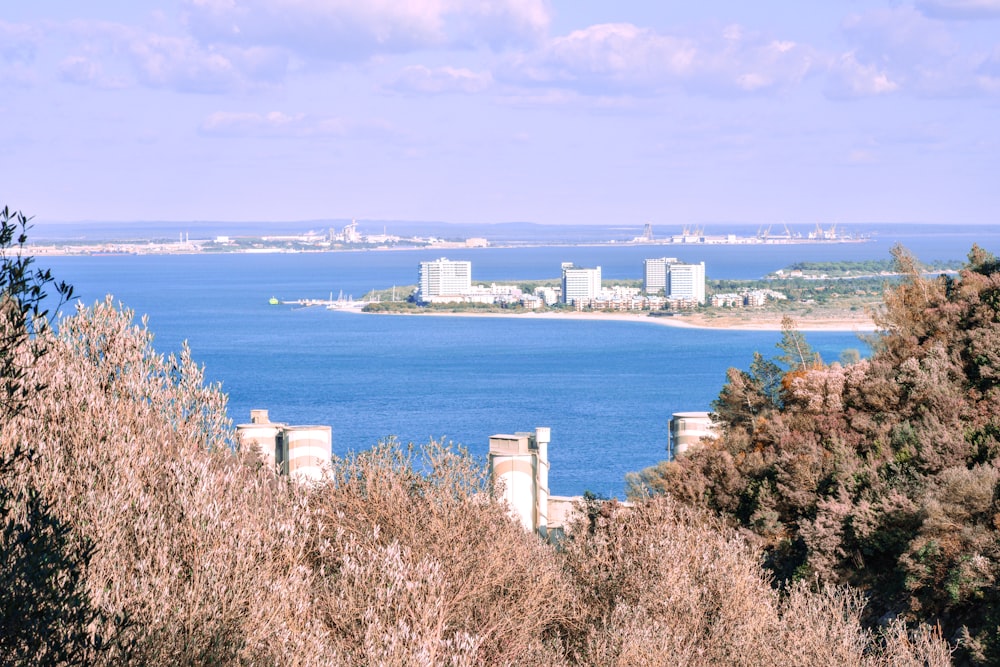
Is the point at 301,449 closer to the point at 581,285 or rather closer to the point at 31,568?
the point at 31,568

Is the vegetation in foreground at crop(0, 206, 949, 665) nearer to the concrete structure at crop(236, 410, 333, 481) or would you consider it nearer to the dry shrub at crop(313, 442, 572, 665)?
the dry shrub at crop(313, 442, 572, 665)

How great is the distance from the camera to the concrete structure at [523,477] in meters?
15.3

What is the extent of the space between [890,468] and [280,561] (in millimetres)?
8628

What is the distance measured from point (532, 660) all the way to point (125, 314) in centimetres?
437

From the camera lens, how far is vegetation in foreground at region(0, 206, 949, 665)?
6.27m

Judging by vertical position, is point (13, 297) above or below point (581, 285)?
above

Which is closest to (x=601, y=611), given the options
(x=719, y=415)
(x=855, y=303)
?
(x=719, y=415)

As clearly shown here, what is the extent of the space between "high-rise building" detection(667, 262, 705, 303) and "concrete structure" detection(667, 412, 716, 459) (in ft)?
428

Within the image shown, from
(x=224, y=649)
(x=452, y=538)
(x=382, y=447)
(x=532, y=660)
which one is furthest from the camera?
(x=382, y=447)

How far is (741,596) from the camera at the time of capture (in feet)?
33.6

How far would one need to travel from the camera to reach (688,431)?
1900 cm

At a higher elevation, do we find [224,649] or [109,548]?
[109,548]

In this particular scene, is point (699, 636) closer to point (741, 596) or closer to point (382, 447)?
point (741, 596)

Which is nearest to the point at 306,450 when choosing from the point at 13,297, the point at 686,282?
the point at 13,297
